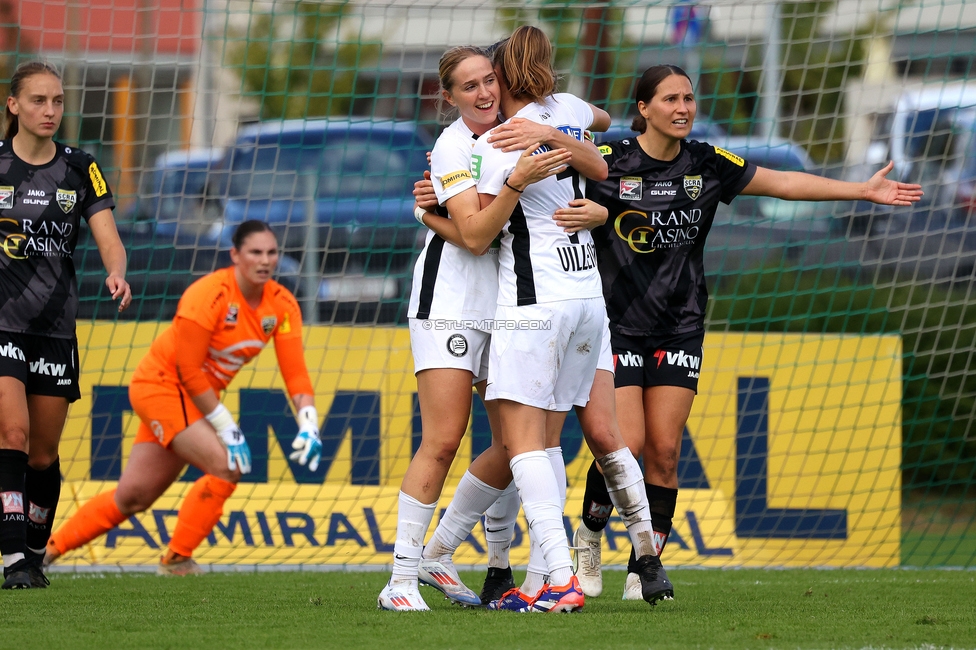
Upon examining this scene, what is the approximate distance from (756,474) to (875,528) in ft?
2.40

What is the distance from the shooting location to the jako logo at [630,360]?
493 cm

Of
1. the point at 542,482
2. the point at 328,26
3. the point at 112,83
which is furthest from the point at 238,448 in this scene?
the point at 328,26

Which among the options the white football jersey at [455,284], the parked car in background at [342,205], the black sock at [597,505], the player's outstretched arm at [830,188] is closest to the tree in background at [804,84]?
the parked car in background at [342,205]

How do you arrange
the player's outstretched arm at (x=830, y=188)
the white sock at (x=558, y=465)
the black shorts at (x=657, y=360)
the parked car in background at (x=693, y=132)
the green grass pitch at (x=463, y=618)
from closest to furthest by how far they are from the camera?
the green grass pitch at (x=463, y=618) → the white sock at (x=558, y=465) → the player's outstretched arm at (x=830, y=188) → the black shorts at (x=657, y=360) → the parked car in background at (x=693, y=132)

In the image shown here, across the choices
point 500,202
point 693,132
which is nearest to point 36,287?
point 500,202

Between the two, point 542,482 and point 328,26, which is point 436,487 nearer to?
point 542,482

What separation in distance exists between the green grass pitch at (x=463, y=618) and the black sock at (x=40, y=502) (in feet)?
0.80

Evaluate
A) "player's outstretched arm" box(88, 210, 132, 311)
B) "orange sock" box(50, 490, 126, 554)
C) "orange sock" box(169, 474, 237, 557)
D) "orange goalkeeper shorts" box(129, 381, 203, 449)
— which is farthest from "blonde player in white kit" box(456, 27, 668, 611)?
"orange sock" box(50, 490, 126, 554)

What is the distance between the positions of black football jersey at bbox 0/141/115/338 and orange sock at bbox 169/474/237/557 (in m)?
1.13

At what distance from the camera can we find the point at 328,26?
13.6m

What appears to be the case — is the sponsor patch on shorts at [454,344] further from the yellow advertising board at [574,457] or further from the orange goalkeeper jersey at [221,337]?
the yellow advertising board at [574,457]

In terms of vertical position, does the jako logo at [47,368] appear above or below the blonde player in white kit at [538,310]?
below

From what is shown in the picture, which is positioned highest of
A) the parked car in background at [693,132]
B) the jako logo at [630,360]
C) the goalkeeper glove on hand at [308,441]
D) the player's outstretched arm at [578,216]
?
the parked car in background at [693,132]

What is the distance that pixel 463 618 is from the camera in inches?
159
